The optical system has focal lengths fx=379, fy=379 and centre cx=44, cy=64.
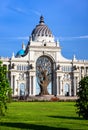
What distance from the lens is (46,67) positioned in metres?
145

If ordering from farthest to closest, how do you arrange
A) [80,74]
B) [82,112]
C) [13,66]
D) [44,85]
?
[80,74] → [13,66] → [44,85] → [82,112]

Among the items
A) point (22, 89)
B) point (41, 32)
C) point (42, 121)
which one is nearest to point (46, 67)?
point (22, 89)

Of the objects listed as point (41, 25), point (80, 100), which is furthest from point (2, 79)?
point (41, 25)

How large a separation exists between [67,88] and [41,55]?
53.4ft

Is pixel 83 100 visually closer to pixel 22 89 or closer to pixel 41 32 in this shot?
pixel 22 89

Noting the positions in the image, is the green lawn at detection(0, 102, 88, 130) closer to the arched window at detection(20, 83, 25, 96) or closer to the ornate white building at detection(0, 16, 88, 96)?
the ornate white building at detection(0, 16, 88, 96)

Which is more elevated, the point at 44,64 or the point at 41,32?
the point at 41,32

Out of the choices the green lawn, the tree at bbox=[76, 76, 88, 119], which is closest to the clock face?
the green lawn

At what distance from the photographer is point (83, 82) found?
36250 mm

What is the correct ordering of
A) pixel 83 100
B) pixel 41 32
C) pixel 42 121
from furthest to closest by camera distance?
pixel 41 32 → pixel 83 100 → pixel 42 121

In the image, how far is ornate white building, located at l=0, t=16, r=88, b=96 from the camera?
140 m

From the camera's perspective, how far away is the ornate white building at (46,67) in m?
140

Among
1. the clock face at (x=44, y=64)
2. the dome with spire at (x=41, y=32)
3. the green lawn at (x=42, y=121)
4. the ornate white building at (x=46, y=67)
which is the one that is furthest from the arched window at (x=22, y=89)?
the green lawn at (x=42, y=121)

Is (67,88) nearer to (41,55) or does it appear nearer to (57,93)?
(57,93)
